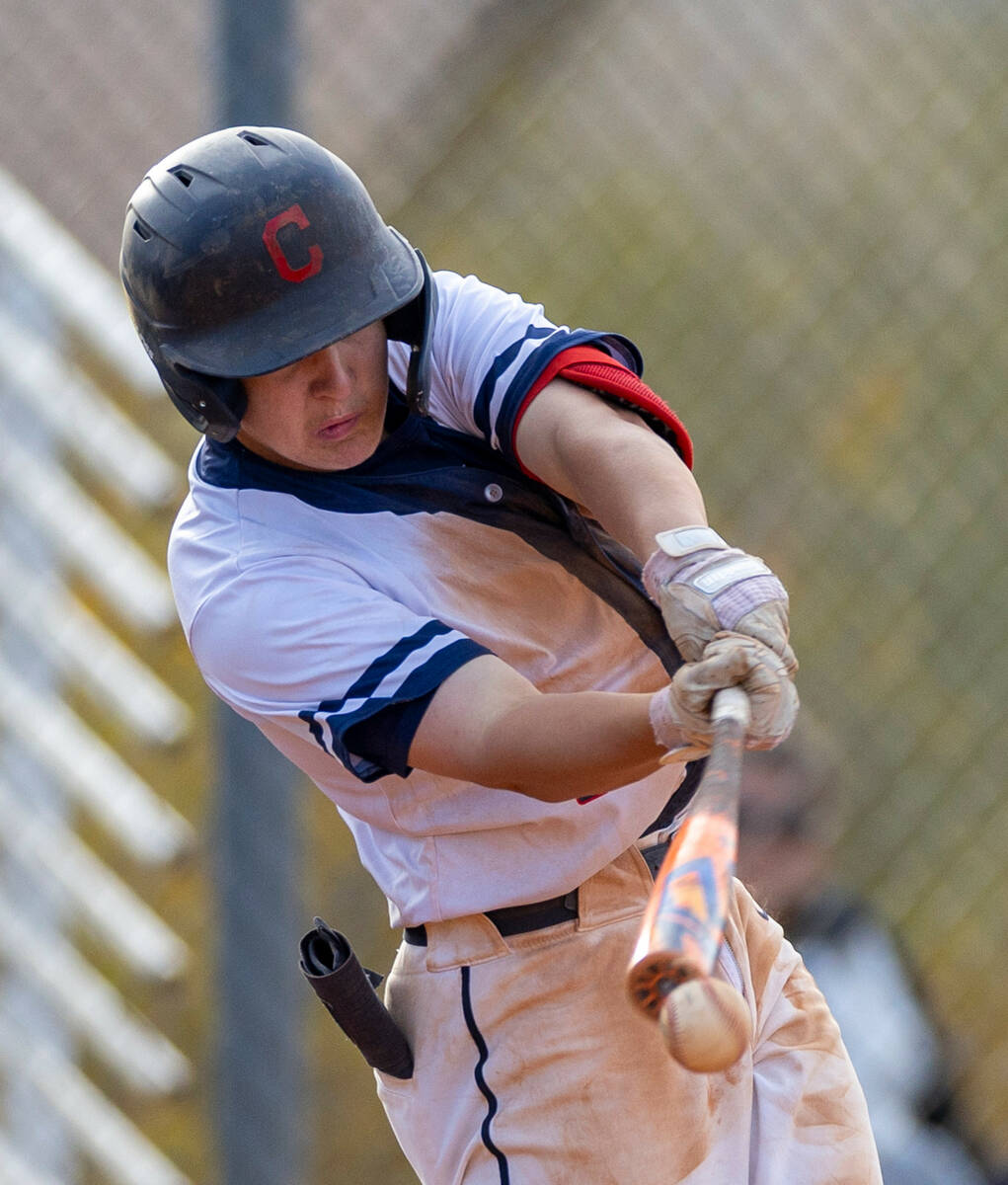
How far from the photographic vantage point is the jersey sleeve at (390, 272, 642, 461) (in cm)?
187

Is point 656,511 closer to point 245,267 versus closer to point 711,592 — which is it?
point 711,592

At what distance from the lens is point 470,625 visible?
1.90m

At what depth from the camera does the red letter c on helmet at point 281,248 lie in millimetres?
1794

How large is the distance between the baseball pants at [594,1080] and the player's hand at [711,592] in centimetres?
51

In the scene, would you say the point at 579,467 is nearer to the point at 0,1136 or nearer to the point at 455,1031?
the point at 455,1031

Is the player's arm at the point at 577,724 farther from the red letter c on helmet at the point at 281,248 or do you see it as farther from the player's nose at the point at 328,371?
the red letter c on helmet at the point at 281,248

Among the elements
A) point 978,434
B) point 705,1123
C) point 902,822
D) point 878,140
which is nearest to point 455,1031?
point 705,1123

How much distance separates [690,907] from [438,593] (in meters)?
0.78

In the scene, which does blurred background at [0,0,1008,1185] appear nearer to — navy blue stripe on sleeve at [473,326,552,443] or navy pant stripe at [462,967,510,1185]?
navy pant stripe at [462,967,510,1185]

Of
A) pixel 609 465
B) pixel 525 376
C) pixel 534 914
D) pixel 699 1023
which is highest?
pixel 525 376

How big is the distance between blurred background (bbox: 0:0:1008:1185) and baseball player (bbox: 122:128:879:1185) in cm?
148

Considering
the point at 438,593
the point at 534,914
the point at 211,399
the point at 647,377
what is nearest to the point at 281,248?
the point at 211,399

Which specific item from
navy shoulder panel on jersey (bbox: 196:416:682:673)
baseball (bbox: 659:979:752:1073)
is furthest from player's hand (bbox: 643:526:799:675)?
baseball (bbox: 659:979:752:1073)

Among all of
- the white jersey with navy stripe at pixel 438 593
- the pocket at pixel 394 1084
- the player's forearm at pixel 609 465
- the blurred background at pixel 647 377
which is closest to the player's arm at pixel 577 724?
the white jersey with navy stripe at pixel 438 593
